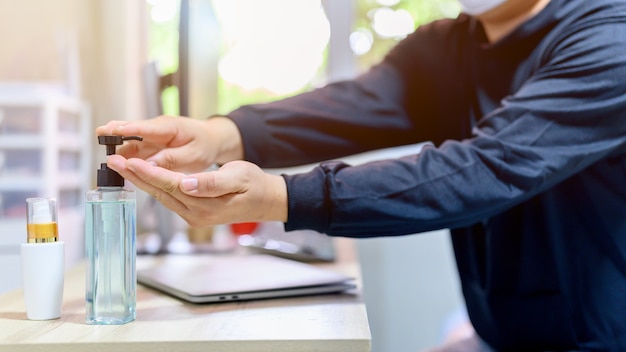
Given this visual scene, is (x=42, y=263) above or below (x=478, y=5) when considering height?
below

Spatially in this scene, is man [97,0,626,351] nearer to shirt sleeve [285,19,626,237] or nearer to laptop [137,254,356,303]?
shirt sleeve [285,19,626,237]

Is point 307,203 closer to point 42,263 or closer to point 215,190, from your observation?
point 215,190

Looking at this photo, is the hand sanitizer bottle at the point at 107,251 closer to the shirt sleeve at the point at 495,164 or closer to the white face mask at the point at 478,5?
the shirt sleeve at the point at 495,164

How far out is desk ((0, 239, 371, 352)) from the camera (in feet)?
1.94

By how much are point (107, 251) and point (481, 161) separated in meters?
0.44

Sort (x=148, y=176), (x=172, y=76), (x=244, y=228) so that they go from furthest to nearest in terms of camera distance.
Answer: (x=244, y=228) < (x=172, y=76) < (x=148, y=176)

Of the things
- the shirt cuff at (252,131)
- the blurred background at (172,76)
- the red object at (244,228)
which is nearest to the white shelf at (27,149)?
the blurred background at (172,76)

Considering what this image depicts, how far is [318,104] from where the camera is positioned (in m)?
1.13

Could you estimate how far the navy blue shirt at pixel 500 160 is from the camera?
769 millimetres

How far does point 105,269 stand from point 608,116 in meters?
0.62

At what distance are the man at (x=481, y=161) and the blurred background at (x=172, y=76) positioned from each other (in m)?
0.21

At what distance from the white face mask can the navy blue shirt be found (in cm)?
6

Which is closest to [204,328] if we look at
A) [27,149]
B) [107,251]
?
[107,251]

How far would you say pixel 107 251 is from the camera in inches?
26.4
